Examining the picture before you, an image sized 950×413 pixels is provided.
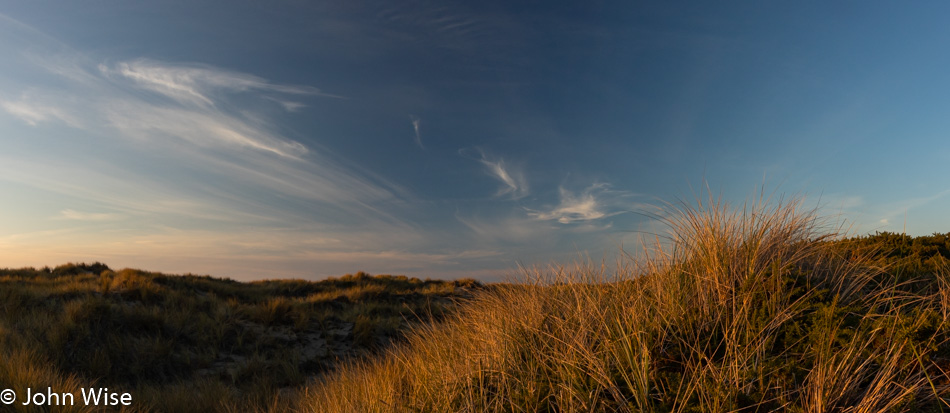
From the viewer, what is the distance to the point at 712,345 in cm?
383

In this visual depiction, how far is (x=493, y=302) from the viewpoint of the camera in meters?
6.82

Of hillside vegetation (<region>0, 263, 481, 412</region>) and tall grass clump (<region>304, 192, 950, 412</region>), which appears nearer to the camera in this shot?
tall grass clump (<region>304, 192, 950, 412</region>)

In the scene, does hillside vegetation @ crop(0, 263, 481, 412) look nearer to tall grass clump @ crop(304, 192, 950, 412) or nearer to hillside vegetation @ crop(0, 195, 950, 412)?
hillside vegetation @ crop(0, 195, 950, 412)

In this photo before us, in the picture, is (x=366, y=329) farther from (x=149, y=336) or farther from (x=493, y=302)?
(x=493, y=302)

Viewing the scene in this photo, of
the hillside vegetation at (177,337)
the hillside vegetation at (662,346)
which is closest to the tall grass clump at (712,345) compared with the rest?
the hillside vegetation at (662,346)

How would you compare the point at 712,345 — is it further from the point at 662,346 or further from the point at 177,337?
the point at 177,337

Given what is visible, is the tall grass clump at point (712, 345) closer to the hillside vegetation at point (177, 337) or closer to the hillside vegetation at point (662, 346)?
the hillside vegetation at point (662, 346)

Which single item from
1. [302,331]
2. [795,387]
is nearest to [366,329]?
[302,331]

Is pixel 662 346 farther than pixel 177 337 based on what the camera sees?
No

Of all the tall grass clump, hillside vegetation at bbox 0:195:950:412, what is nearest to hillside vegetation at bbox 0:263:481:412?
hillside vegetation at bbox 0:195:950:412

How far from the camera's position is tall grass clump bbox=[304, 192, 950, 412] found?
3105 millimetres

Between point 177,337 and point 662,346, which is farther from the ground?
point 662,346

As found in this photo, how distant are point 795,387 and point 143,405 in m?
7.66

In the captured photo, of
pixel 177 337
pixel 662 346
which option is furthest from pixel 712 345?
pixel 177 337
